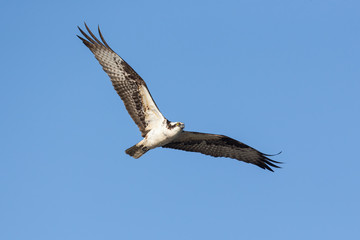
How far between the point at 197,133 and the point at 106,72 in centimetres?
291

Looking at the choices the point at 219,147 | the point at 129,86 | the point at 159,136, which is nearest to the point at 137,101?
the point at 129,86

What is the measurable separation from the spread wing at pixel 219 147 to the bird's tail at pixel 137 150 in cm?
101

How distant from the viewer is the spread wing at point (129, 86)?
484 inches

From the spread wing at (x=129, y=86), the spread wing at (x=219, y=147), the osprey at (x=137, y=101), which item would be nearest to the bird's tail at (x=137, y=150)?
the osprey at (x=137, y=101)

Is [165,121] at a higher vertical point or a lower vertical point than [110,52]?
lower

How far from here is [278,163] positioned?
544 inches

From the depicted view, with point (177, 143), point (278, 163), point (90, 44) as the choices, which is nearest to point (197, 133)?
point (177, 143)

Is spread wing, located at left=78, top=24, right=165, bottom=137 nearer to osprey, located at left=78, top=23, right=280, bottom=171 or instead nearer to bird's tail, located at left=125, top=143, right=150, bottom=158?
osprey, located at left=78, top=23, right=280, bottom=171

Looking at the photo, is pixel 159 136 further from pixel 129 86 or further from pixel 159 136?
pixel 129 86

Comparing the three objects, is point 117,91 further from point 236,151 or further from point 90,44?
point 236,151

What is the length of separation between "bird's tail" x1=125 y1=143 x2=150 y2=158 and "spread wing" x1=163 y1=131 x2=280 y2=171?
101cm

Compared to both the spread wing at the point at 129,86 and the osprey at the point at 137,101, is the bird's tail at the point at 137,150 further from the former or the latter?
the spread wing at the point at 129,86

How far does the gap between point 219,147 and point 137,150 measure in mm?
2642

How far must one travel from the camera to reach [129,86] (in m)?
12.4
